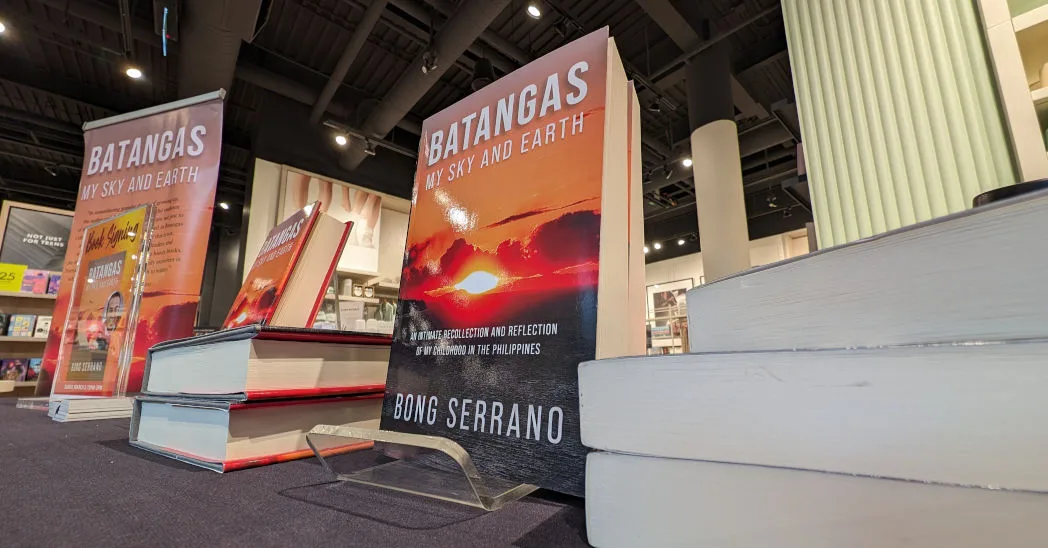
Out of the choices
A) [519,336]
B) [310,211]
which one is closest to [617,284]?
[519,336]

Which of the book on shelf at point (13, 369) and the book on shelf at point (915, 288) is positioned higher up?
the book on shelf at point (915, 288)

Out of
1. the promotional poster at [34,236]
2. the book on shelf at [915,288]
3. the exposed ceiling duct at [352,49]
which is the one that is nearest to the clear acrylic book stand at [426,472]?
the book on shelf at [915,288]

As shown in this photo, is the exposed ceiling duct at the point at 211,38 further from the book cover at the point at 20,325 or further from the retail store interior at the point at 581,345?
the book cover at the point at 20,325

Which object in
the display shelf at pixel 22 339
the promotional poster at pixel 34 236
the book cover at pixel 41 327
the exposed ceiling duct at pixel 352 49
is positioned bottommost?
the display shelf at pixel 22 339

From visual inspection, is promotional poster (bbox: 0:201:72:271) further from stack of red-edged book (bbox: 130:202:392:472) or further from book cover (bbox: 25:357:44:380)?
stack of red-edged book (bbox: 130:202:392:472)

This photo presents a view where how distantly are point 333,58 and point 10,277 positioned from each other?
3099 mm

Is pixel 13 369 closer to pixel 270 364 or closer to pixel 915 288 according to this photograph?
pixel 270 364

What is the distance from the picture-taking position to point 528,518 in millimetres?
515

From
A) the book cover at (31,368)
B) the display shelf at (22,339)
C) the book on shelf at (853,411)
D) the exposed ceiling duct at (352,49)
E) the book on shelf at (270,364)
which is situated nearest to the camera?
the book on shelf at (853,411)

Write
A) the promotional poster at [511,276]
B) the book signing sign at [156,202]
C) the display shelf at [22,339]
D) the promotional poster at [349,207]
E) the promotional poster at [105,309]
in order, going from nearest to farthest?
the promotional poster at [511,276], the promotional poster at [105,309], the book signing sign at [156,202], the display shelf at [22,339], the promotional poster at [349,207]

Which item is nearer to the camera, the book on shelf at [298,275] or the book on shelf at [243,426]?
the book on shelf at [243,426]

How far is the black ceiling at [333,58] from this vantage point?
11.5ft

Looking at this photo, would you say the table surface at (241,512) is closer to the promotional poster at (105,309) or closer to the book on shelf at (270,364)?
the book on shelf at (270,364)

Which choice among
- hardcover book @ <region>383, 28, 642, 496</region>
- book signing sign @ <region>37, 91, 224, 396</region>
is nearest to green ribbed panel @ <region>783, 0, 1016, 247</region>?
hardcover book @ <region>383, 28, 642, 496</region>
